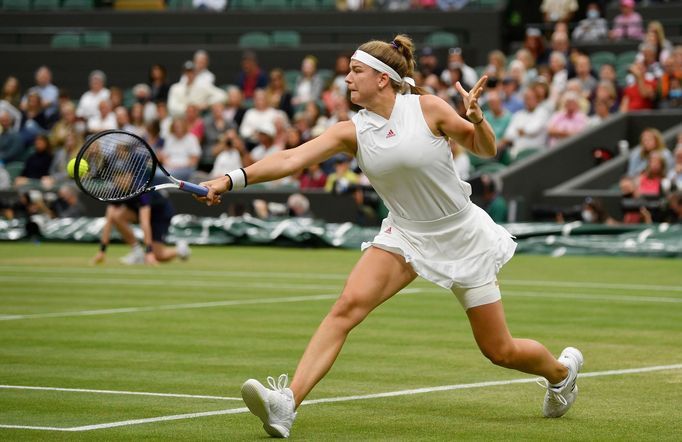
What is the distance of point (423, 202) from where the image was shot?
7.52 metres

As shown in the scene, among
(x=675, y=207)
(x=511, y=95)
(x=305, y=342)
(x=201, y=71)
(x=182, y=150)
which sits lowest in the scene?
(x=675, y=207)

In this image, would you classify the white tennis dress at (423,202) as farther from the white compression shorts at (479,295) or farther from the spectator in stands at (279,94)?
the spectator in stands at (279,94)

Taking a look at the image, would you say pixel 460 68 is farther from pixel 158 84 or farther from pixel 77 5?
pixel 77 5

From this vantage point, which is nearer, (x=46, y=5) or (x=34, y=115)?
(x=34, y=115)

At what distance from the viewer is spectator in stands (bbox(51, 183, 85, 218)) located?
26.1 m

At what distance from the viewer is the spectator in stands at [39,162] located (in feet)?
94.0

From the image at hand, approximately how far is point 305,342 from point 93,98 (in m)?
19.6

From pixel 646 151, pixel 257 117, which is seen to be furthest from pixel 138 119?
pixel 646 151

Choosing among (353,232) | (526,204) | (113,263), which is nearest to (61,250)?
(113,263)

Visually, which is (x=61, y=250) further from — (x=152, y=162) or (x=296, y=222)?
(x=152, y=162)

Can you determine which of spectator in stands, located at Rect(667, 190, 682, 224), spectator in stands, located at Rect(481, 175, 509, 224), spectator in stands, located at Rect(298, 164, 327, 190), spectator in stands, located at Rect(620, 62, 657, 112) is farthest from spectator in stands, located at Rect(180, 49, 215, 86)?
spectator in stands, located at Rect(667, 190, 682, 224)

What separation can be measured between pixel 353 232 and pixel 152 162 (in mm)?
15375

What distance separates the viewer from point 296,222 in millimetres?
23547

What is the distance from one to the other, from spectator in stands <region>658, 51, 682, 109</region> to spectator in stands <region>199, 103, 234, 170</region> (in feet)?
27.9
